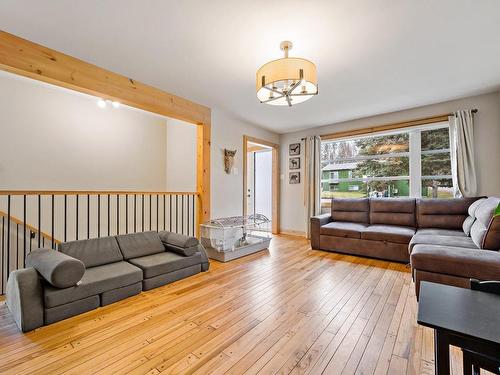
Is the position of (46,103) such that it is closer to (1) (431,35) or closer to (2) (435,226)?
(1) (431,35)

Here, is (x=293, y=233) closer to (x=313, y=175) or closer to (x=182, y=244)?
(x=313, y=175)

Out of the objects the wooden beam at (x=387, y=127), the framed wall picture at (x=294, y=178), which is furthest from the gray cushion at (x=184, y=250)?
the wooden beam at (x=387, y=127)

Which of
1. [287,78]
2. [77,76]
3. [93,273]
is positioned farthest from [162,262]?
[287,78]

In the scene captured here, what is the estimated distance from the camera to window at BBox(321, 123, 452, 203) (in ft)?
13.5

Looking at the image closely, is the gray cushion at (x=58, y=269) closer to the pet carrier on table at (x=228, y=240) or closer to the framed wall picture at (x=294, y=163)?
the pet carrier on table at (x=228, y=240)

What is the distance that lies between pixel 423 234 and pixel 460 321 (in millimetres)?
2963

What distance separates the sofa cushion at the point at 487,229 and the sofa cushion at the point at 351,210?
174cm

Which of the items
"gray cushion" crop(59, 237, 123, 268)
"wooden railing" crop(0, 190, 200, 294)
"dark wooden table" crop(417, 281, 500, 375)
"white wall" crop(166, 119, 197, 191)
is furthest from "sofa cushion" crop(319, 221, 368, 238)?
"gray cushion" crop(59, 237, 123, 268)

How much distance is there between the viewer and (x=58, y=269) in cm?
193

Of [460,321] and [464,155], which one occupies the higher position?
[464,155]

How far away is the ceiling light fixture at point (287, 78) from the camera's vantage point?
2.04 meters

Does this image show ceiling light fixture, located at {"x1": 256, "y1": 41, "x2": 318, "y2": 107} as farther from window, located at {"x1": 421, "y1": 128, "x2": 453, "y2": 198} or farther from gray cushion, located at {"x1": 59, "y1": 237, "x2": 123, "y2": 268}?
window, located at {"x1": 421, "y1": 128, "x2": 453, "y2": 198}

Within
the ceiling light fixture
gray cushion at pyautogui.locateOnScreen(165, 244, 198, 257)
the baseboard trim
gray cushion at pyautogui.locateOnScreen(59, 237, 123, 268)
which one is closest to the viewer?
the ceiling light fixture

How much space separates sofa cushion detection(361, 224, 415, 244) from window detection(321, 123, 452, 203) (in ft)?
3.25
